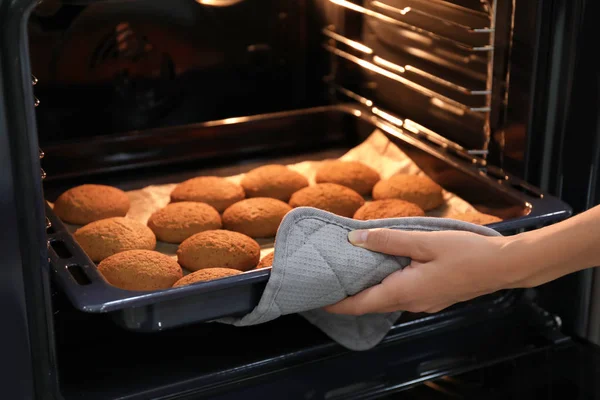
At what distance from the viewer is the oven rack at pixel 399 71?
4.41 ft

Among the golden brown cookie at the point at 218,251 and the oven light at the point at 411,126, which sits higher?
the oven light at the point at 411,126

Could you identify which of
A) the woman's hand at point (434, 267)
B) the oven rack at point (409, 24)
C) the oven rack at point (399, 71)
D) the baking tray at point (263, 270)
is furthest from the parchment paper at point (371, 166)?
the woman's hand at point (434, 267)

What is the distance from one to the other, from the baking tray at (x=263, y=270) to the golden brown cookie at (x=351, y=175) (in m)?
0.08

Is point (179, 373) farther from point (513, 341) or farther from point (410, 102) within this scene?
point (410, 102)

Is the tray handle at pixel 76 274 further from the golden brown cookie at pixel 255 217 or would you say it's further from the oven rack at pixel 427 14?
the oven rack at pixel 427 14

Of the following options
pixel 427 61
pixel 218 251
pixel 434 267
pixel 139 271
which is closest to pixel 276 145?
pixel 427 61

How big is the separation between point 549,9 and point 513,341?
0.49m

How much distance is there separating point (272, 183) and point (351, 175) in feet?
0.47

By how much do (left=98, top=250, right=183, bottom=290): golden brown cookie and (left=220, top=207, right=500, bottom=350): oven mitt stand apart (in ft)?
0.48

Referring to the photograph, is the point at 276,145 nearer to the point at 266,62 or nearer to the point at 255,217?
the point at 266,62

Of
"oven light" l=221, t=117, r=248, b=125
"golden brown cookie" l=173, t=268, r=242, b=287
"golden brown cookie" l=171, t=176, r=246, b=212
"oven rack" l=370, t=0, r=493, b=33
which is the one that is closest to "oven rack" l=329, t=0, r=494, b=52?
"oven rack" l=370, t=0, r=493, b=33

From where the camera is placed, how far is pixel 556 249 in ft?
3.21

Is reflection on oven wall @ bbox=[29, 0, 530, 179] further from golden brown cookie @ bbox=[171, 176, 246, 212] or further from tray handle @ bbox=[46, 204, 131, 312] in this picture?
tray handle @ bbox=[46, 204, 131, 312]

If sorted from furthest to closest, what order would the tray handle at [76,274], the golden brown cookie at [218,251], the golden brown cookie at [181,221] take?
1. the golden brown cookie at [181,221]
2. the golden brown cookie at [218,251]
3. the tray handle at [76,274]
